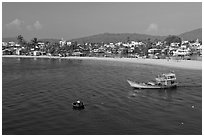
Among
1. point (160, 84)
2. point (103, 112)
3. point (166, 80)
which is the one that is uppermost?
point (166, 80)

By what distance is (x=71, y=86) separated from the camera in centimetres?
5572

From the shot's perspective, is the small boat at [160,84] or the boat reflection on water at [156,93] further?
the small boat at [160,84]

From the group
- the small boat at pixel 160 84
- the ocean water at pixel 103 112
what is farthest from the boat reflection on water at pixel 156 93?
the small boat at pixel 160 84

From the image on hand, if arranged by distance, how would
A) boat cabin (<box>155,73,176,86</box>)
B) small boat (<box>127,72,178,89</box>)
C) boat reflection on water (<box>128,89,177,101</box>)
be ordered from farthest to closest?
1. boat cabin (<box>155,73,176,86</box>)
2. small boat (<box>127,72,178,89</box>)
3. boat reflection on water (<box>128,89,177,101</box>)

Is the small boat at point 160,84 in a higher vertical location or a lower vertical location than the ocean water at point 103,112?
higher

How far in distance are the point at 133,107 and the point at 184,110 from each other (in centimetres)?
661

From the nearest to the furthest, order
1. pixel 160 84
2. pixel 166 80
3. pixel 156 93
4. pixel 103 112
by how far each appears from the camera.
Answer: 1. pixel 103 112
2. pixel 156 93
3. pixel 160 84
4. pixel 166 80

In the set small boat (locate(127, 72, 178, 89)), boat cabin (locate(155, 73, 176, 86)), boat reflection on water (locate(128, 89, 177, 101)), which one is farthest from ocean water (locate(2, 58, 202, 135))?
boat cabin (locate(155, 73, 176, 86))

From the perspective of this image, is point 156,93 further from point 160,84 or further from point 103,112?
point 103,112

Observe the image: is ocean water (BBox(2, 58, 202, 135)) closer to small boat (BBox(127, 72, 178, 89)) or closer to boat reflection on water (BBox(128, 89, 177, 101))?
boat reflection on water (BBox(128, 89, 177, 101))

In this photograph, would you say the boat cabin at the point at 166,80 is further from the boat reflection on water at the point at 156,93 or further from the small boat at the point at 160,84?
the boat reflection on water at the point at 156,93

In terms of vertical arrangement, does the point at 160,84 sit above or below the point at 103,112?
above

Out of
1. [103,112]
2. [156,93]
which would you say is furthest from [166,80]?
[103,112]

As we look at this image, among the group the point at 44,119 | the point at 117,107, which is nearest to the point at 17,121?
the point at 44,119
